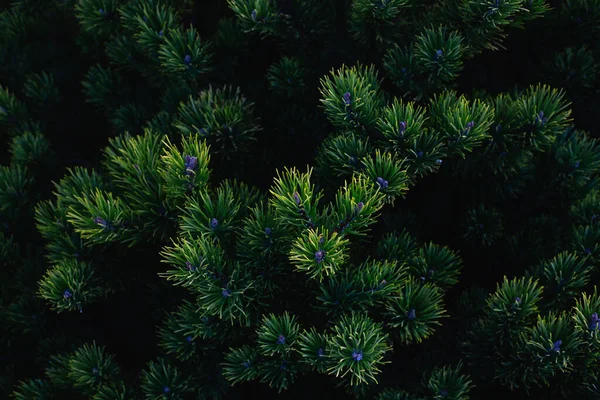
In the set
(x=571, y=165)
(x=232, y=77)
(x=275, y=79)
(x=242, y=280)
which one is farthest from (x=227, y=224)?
(x=571, y=165)

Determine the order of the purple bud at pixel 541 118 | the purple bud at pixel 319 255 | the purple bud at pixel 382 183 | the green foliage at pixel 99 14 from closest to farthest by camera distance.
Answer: the purple bud at pixel 319 255 < the purple bud at pixel 382 183 < the purple bud at pixel 541 118 < the green foliage at pixel 99 14

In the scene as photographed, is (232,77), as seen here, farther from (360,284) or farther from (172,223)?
(360,284)

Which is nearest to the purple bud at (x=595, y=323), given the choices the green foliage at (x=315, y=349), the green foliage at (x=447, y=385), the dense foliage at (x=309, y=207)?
the dense foliage at (x=309, y=207)

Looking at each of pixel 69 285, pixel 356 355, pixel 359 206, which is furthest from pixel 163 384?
pixel 359 206

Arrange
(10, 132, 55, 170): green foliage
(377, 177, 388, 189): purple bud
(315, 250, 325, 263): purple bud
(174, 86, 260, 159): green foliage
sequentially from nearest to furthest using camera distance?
(315, 250, 325, 263): purple bud → (377, 177, 388, 189): purple bud → (174, 86, 260, 159): green foliage → (10, 132, 55, 170): green foliage

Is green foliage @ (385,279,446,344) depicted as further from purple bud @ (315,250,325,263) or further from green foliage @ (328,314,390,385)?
purple bud @ (315,250,325,263)

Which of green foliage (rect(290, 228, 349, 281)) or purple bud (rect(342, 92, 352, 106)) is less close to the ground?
purple bud (rect(342, 92, 352, 106))

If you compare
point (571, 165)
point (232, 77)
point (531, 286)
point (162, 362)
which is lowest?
point (162, 362)

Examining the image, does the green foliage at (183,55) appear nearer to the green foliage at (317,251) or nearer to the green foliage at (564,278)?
the green foliage at (317,251)

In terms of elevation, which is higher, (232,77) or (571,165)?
(232,77)

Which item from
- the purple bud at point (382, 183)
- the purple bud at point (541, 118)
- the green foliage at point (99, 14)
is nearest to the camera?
the purple bud at point (382, 183)

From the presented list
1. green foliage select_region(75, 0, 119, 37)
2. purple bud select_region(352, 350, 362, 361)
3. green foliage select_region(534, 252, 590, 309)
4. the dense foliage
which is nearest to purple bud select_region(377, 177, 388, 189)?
the dense foliage
